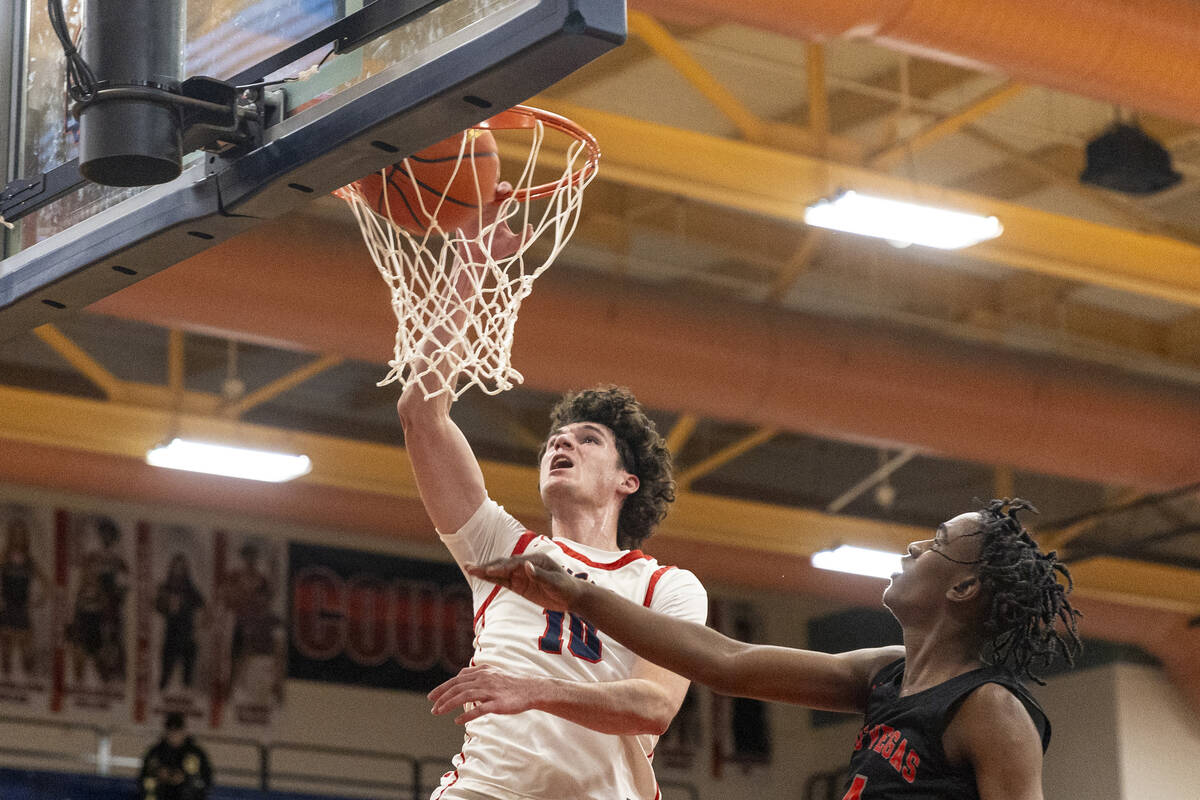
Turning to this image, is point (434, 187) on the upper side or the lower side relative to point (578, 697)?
upper

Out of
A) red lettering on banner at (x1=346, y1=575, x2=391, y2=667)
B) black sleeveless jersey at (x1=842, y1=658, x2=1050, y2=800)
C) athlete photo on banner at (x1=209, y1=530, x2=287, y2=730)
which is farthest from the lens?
red lettering on banner at (x1=346, y1=575, x2=391, y2=667)

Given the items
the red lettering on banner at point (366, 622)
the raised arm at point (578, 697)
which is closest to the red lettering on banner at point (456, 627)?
the red lettering on banner at point (366, 622)

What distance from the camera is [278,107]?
12.7ft

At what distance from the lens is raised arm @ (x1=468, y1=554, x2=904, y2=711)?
3.74 m

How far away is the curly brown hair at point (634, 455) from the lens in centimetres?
545

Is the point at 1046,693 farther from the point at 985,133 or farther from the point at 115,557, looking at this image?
the point at 115,557

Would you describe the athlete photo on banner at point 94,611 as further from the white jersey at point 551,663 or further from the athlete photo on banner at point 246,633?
the white jersey at point 551,663

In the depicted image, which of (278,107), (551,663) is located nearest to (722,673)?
(551,663)

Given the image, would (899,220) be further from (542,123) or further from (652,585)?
(652,585)

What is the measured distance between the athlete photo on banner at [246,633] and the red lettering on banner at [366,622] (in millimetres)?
667

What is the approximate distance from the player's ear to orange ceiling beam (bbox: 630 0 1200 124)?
4.20m

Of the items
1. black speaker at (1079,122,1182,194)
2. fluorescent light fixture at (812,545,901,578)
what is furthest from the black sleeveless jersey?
fluorescent light fixture at (812,545,901,578)

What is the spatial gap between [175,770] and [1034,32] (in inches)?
343

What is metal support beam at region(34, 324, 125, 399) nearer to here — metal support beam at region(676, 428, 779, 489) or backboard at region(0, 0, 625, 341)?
metal support beam at region(676, 428, 779, 489)
